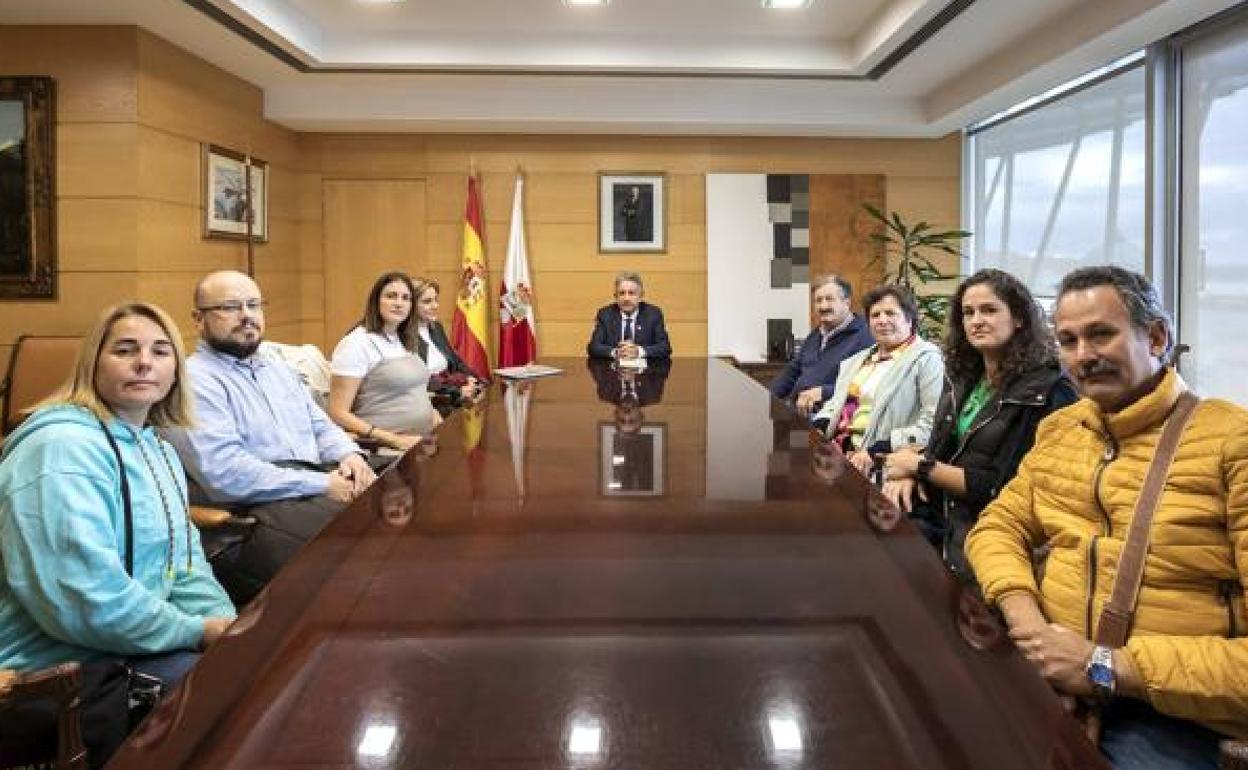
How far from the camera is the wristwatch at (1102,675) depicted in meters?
1.31

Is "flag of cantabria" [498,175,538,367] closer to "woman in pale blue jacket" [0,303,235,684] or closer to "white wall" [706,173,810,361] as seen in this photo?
"white wall" [706,173,810,361]

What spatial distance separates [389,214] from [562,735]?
632 centimetres

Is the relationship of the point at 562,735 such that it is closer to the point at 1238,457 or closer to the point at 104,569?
the point at 104,569

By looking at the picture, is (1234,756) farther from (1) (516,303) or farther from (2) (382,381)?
(1) (516,303)

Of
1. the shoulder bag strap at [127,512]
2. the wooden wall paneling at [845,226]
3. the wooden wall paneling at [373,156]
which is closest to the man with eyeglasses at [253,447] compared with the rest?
the shoulder bag strap at [127,512]

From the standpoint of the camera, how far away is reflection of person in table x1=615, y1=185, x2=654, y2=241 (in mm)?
6703

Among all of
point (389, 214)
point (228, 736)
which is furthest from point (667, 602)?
point (389, 214)

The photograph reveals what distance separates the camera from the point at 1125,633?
1409 millimetres

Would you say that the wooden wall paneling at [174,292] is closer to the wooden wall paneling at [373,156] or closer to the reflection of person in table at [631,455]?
the wooden wall paneling at [373,156]

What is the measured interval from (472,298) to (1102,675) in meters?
5.55

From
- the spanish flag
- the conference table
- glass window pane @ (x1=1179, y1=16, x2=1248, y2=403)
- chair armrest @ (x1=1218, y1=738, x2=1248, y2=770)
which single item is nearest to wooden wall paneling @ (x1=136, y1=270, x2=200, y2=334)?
the spanish flag

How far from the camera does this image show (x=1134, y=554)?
142cm

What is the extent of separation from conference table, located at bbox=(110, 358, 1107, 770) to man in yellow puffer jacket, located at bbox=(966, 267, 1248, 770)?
0.31 meters

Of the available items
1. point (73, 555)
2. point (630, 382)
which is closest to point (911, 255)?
point (630, 382)
